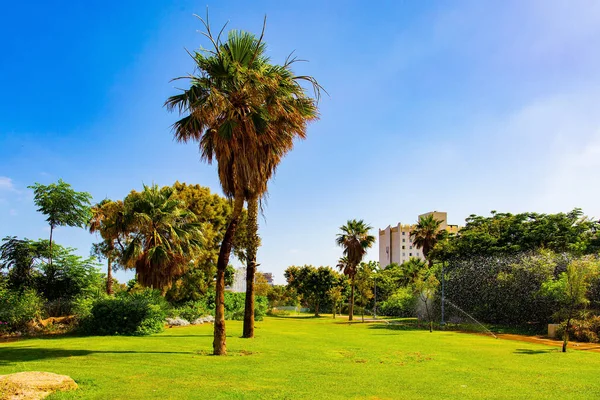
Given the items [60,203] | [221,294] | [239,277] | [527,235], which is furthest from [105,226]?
[527,235]

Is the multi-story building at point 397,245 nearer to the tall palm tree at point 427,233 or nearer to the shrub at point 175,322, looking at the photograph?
the tall palm tree at point 427,233

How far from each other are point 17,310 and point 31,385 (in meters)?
15.6

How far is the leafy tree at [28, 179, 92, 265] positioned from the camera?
29375mm

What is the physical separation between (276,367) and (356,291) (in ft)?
161

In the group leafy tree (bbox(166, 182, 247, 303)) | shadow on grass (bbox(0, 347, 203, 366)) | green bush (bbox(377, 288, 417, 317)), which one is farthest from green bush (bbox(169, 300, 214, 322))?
green bush (bbox(377, 288, 417, 317))

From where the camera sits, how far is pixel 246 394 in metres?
9.60

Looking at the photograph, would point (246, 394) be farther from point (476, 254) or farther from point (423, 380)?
point (476, 254)

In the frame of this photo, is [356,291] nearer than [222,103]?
No

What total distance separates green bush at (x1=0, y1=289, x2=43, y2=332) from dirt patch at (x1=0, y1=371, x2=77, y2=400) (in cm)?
1475

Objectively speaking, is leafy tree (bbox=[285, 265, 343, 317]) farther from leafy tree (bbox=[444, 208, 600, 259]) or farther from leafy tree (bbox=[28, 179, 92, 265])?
leafy tree (bbox=[28, 179, 92, 265])

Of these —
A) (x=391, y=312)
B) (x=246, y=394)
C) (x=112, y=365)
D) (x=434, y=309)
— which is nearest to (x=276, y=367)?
(x=246, y=394)

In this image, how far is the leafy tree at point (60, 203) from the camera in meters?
29.4

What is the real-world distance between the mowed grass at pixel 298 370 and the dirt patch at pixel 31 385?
29 centimetres

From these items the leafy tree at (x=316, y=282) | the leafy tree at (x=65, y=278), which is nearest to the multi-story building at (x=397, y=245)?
the leafy tree at (x=316, y=282)
